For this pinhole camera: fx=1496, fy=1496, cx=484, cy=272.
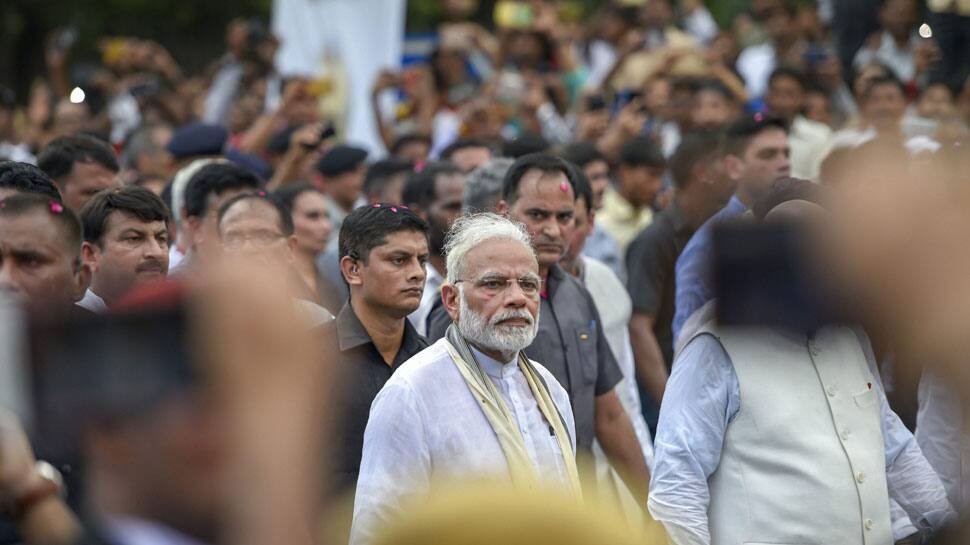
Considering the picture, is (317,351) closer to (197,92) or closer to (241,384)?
(241,384)

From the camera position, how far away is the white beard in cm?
522

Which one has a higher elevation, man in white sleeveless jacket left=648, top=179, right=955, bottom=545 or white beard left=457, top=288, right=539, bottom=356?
white beard left=457, top=288, right=539, bottom=356

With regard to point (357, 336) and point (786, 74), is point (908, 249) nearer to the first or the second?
point (357, 336)

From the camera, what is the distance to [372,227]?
6.05 meters

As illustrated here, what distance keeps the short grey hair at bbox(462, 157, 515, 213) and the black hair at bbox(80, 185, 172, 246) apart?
1.75 m

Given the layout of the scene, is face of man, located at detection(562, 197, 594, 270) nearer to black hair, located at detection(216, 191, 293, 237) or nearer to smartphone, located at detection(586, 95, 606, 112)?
black hair, located at detection(216, 191, 293, 237)

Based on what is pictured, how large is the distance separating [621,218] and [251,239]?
3.90 m

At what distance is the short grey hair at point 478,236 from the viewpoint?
543 centimetres

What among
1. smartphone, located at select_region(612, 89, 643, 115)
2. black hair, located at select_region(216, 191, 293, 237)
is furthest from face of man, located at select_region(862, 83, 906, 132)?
black hair, located at select_region(216, 191, 293, 237)

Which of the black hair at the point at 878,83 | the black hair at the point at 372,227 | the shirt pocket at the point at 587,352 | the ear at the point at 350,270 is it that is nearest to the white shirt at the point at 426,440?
the ear at the point at 350,270

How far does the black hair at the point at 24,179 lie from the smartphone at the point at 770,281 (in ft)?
15.0

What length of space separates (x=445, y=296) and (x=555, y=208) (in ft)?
5.38

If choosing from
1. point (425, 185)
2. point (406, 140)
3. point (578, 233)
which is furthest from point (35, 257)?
point (406, 140)

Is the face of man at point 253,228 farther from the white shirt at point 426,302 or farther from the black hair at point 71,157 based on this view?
the black hair at point 71,157
